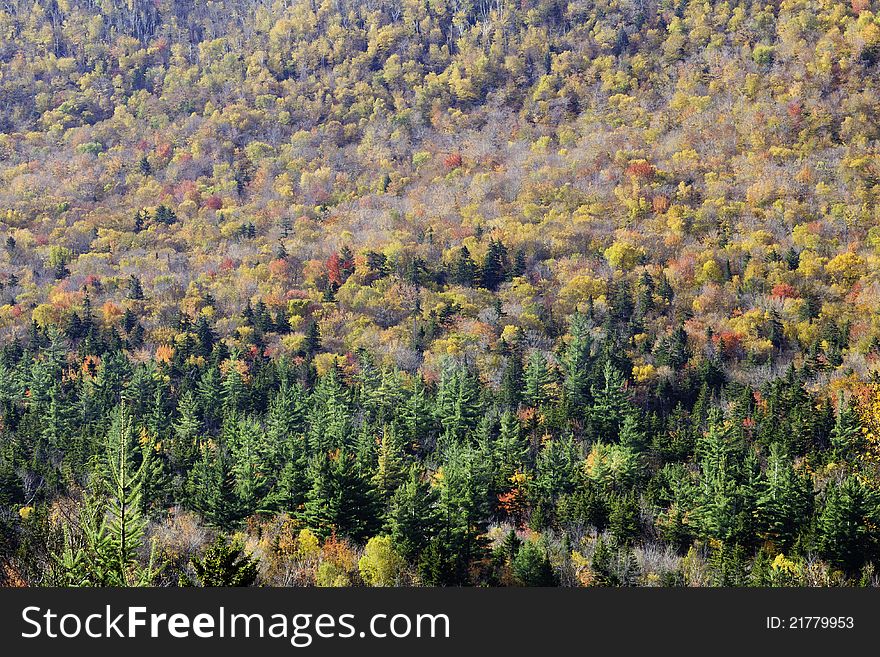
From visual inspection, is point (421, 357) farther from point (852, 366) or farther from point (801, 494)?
point (801, 494)

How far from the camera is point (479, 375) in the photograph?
4390 inches

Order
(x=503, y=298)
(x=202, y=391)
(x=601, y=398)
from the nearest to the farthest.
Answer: (x=601, y=398) < (x=202, y=391) < (x=503, y=298)

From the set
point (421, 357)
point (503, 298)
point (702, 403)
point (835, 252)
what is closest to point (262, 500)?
point (702, 403)

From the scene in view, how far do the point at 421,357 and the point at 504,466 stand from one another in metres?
48.0

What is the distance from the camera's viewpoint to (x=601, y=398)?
9006cm

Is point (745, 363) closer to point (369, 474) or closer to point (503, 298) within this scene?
point (503, 298)

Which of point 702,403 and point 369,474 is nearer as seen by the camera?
point 369,474

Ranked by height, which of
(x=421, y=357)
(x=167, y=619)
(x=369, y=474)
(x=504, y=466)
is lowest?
(x=421, y=357)

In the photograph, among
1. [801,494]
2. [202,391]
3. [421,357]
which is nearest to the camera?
[801,494]

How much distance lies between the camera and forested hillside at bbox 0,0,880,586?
2260 inches

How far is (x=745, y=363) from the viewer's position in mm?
110000

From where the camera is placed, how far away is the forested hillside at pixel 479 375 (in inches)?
2260

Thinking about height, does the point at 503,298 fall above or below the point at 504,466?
below

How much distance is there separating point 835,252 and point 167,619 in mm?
131925
